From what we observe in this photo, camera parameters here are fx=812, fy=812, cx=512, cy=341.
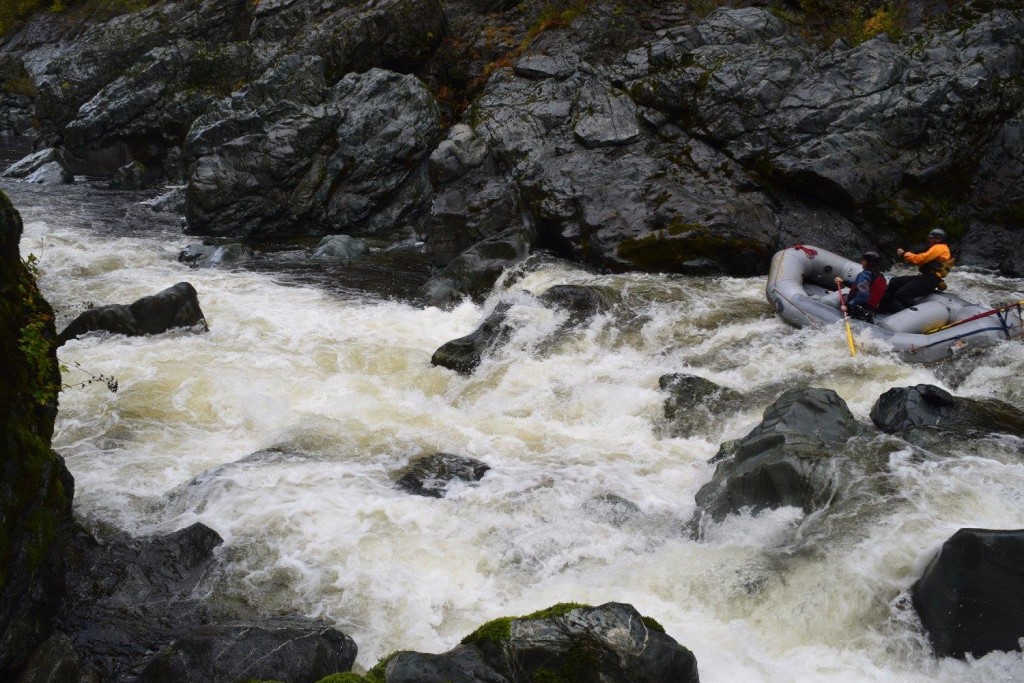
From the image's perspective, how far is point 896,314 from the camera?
1074 cm

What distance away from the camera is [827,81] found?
1460cm

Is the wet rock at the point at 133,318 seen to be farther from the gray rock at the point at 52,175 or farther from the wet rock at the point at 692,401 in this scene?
the gray rock at the point at 52,175

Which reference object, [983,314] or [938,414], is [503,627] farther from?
[983,314]

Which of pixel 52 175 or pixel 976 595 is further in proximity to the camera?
pixel 52 175

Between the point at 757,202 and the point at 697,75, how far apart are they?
315 centimetres

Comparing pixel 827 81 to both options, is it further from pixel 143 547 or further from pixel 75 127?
pixel 75 127

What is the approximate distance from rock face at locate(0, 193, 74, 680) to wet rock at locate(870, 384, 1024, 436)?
7.39 metres

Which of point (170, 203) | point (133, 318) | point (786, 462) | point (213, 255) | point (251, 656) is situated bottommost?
point (170, 203)

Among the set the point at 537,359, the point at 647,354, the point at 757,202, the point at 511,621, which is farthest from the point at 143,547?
the point at 757,202

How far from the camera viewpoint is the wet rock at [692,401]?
8930 millimetres

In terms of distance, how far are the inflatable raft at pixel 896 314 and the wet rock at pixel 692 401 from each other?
2372 millimetres

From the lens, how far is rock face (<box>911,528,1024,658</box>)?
5.04 meters

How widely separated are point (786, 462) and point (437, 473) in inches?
126

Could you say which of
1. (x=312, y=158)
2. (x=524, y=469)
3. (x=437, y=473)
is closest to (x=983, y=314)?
(x=524, y=469)
